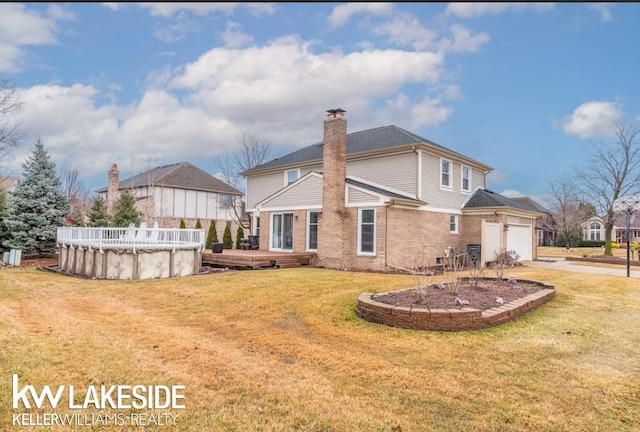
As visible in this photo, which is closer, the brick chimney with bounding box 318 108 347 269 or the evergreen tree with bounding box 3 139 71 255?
the brick chimney with bounding box 318 108 347 269

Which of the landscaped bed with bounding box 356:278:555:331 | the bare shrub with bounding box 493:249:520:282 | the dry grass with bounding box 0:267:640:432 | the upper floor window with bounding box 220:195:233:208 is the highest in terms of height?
the upper floor window with bounding box 220:195:233:208

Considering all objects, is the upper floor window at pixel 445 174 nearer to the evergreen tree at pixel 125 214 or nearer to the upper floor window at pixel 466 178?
the upper floor window at pixel 466 178

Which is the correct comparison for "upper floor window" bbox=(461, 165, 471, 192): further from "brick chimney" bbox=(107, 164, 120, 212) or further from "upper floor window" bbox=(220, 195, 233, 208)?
"upper floor window" bbox=(220, 195, 233, 208)

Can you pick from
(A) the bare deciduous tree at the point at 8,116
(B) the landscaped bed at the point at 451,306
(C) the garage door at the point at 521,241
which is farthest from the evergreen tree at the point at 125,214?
(C) the garage door at the point at 521,241

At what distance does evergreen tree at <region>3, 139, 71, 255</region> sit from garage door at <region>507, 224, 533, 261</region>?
22940 mm

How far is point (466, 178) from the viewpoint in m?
21.6

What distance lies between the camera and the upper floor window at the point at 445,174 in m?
19.5

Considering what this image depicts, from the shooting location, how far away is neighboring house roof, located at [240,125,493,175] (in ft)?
62.4

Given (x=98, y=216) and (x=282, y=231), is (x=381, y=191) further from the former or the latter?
(x=98, y=216)

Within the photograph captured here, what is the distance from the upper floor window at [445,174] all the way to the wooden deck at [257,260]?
714cm

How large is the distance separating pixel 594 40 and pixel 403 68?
6.13 m

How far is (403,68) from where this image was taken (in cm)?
1582

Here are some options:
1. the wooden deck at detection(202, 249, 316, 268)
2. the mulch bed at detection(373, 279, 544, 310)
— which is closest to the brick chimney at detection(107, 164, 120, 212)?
A: the wooden deck at detection(202, 249, 316, 268)

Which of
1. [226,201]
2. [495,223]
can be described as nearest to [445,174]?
[495,223]
